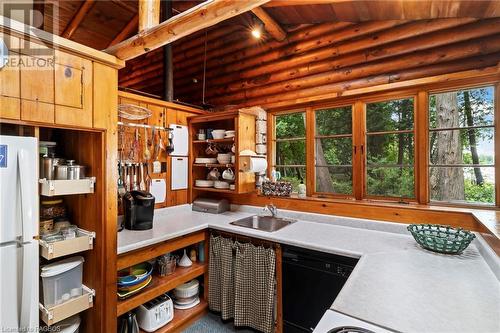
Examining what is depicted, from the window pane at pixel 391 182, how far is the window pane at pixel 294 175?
72cm

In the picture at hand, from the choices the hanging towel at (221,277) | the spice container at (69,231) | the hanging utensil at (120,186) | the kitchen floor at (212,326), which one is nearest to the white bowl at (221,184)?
the hanging towel at (221,277)

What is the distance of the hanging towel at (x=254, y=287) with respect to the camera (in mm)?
2041

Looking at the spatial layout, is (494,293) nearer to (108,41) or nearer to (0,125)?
(0,125)

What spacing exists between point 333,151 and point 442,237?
1.25m

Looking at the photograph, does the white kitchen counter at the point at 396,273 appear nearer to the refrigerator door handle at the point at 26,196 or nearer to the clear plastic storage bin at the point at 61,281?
the clear plastic storage bin at the point at 61,281

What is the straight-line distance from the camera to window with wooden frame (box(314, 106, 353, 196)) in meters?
2.56

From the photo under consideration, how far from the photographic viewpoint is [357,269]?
1437mm

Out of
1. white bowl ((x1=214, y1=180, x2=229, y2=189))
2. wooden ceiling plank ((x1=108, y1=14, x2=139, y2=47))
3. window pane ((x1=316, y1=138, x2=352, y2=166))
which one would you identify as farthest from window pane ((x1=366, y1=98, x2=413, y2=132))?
wooden ceiling plank ((x1=108, y1=14, x2=139, y2=47))

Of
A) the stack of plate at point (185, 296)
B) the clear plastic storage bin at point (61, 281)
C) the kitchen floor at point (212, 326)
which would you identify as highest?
the clear plastic storage bin at point (61, 281)

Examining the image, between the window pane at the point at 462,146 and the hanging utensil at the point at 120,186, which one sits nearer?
the window pane at the point at 462,146

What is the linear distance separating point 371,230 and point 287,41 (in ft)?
7.37

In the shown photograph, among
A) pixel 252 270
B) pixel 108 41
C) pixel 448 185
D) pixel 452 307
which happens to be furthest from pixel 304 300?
pixel 108 41

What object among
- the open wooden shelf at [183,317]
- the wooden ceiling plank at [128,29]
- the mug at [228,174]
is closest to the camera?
the open wooden shelf at [183,317]

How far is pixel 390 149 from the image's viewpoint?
7.73 ft
